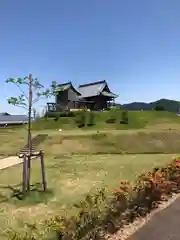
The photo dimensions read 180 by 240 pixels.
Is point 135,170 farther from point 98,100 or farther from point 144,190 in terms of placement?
point 98,100

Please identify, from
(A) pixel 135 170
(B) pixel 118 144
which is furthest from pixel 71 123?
(A) pixel 135 170

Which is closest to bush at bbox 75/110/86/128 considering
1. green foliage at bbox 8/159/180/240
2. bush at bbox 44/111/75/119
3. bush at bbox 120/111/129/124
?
bush at bbox 44/111/75/119

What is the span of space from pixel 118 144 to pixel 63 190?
12784 millimetres

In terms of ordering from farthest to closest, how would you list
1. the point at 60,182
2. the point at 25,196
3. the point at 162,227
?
the point at 60,182 < the point at 25,196 < the point at 162,227

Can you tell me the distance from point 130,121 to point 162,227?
108 ft

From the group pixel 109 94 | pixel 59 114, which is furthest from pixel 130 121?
pixel 109 94

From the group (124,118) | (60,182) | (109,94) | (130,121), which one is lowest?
(60,182)

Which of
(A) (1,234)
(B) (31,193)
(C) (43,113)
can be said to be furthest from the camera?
(C) (43,113)

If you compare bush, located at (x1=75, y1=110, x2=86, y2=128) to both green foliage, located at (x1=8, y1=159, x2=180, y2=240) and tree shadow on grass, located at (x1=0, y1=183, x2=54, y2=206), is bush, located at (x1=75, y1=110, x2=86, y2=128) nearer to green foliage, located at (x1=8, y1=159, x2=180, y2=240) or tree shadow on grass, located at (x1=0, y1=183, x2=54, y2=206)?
tree shadow on grass, located at (x1=0, y1=183, x2=54, y2=206)

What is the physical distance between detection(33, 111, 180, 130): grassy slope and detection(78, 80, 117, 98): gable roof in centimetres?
1284

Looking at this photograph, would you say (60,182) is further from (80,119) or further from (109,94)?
(109,94)

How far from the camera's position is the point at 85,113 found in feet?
134

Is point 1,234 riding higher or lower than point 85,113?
lower

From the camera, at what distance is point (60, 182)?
1152 centimetres
